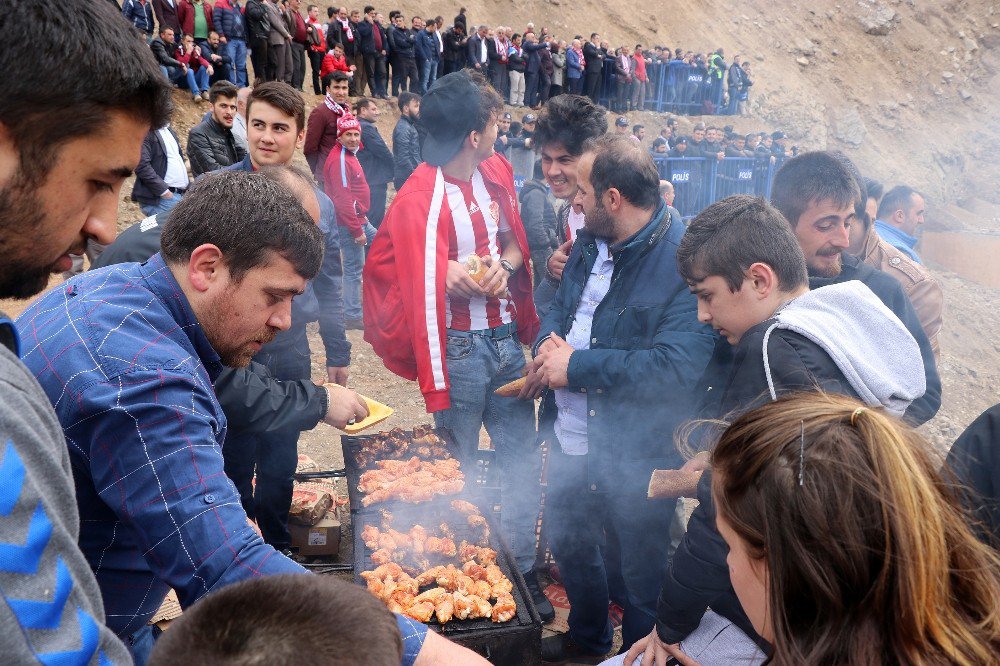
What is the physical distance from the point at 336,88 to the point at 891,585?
1029 centimetres

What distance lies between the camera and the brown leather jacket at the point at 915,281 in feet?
14.4

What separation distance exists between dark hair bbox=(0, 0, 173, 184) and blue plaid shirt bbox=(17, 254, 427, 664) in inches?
30.2

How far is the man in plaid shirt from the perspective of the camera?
5.64ft

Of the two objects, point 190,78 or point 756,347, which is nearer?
point 756,347

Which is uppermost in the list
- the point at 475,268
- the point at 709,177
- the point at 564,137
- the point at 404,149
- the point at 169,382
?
the point at 564,137

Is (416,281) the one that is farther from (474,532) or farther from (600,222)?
(474,532)

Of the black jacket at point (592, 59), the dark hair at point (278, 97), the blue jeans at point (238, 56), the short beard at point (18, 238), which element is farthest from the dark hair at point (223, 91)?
the black jacket at point (592, 59)

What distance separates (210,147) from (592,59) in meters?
18.6

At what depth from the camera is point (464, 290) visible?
14.0ft

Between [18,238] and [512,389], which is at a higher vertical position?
[18,238]

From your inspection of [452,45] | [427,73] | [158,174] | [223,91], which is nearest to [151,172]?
[158,174]

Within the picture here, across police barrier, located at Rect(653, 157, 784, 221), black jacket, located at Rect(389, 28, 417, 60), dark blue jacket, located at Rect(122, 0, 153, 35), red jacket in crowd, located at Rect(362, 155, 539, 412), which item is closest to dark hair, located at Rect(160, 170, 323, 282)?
red jacket in crowd, located at Rect(362, 155, 539, 412)

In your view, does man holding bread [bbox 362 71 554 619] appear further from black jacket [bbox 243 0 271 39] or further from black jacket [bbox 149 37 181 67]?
black jacket [bbox 243 0 271 39]

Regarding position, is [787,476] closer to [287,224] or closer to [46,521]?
[46,521]
